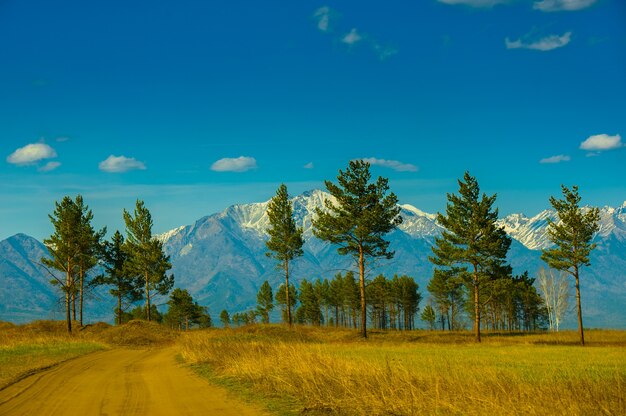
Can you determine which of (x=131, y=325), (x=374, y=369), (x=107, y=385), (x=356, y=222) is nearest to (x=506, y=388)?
(x=374, y=369)

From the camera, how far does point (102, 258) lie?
6347 centimetres

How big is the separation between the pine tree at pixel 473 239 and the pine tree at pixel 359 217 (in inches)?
288

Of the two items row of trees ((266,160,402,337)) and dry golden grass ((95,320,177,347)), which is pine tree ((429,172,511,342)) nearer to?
row of trees ((266,160,402,337))

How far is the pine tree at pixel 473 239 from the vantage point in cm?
4872

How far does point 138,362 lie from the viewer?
24.3 meters

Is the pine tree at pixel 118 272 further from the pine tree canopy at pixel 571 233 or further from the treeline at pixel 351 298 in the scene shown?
the pine tree canopy at pixel 571 233

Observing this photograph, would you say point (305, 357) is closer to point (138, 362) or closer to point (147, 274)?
point (138, 362)

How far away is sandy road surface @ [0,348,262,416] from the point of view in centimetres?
1182

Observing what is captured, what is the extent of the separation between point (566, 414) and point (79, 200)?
2207 inches

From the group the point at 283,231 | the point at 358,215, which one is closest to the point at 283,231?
the point at 283,231

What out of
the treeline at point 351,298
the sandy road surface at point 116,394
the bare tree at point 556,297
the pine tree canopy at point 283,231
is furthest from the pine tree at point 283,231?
the bare tree at point 556,297

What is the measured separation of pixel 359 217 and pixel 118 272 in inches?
1408

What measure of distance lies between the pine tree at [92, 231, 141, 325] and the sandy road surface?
46036mm

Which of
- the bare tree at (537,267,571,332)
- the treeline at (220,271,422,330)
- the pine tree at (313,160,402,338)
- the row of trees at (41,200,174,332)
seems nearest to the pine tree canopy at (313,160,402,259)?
the pine tree at (313,160,402,338)
